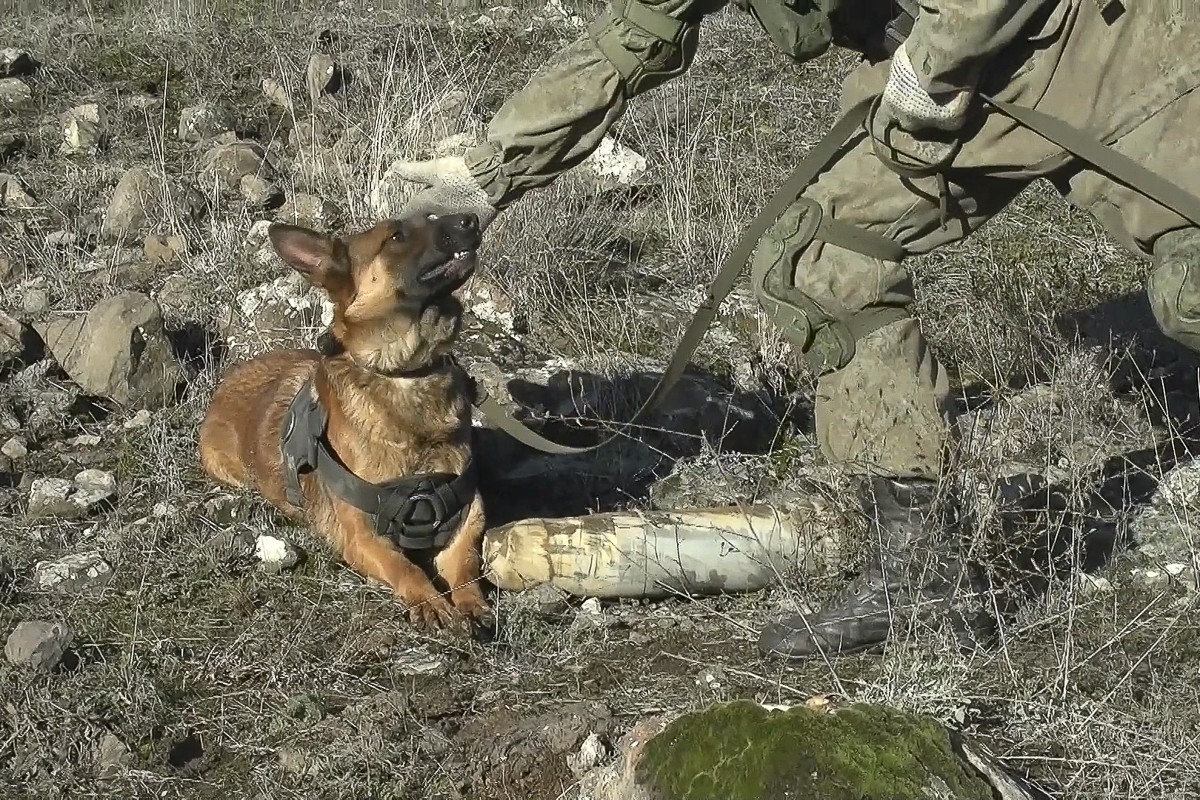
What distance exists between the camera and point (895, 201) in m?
3.67

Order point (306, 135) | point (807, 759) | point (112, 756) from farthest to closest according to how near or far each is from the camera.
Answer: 1. point (306, 135)
2. point (112, 756)
3. point (807, 759)

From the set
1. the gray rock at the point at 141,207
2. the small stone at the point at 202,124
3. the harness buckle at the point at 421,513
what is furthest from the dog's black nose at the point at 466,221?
the small stone at the point at 202,124

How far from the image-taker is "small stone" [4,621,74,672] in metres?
4.00

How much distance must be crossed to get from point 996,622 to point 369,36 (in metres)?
7.12

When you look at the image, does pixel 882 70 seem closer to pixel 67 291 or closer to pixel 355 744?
pixel 355 744

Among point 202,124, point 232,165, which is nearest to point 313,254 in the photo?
point 232,165

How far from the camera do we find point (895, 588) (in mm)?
3926

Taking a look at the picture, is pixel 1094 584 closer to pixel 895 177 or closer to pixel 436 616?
pixel 895 177

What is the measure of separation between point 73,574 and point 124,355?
55.1 inches

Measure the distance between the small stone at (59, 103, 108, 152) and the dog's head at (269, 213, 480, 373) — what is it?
4221 millimetres

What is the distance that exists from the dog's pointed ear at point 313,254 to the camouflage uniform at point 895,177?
0.94 m

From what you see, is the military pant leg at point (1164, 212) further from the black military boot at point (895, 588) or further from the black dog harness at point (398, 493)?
the black dog harness at point (398, 493)

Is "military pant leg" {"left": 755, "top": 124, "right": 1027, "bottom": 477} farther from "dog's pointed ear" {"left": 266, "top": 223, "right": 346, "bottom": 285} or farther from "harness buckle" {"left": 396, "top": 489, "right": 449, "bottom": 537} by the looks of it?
"dog's pointed ear" {"left": 266, "top": 223, "right": 346, "bottom": 285}

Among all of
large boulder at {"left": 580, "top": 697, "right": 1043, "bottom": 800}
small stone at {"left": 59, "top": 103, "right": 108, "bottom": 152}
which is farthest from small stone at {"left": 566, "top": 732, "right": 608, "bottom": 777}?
small stone at {"left": 59, "top": 103, "right": 108, "bottom": 152}
